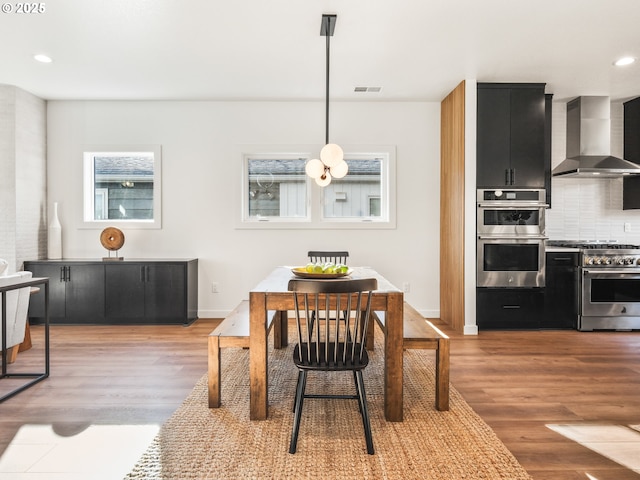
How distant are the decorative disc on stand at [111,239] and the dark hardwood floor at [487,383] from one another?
94cm

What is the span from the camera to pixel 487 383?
288 cm

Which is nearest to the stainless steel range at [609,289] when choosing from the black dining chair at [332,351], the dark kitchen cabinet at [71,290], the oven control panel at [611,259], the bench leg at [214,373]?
the oven control panel at [611,259]

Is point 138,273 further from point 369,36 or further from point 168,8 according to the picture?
point 369,36

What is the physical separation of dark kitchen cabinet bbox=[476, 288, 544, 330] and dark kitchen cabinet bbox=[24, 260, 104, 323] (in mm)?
4211

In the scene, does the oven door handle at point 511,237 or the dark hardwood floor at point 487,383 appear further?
the oven door handle at point 511,237

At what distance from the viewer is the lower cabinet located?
4.58m

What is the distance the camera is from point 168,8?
9.52 feet

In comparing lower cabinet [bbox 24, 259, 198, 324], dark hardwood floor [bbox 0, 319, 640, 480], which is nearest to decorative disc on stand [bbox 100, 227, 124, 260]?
lower cabinet [bbox 24, 259, 198, 324]

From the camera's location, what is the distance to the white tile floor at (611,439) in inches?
76.2

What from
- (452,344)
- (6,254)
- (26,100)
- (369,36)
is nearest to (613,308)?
(452,344)

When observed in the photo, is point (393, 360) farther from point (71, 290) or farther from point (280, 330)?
point (71, 290)

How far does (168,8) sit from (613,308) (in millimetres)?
5155

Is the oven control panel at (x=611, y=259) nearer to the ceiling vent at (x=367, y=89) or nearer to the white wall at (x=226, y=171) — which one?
the white wall at (x=226, y=171)

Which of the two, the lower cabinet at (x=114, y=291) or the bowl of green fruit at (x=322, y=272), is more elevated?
the bowl of green fruit at (x=322, y=272)
